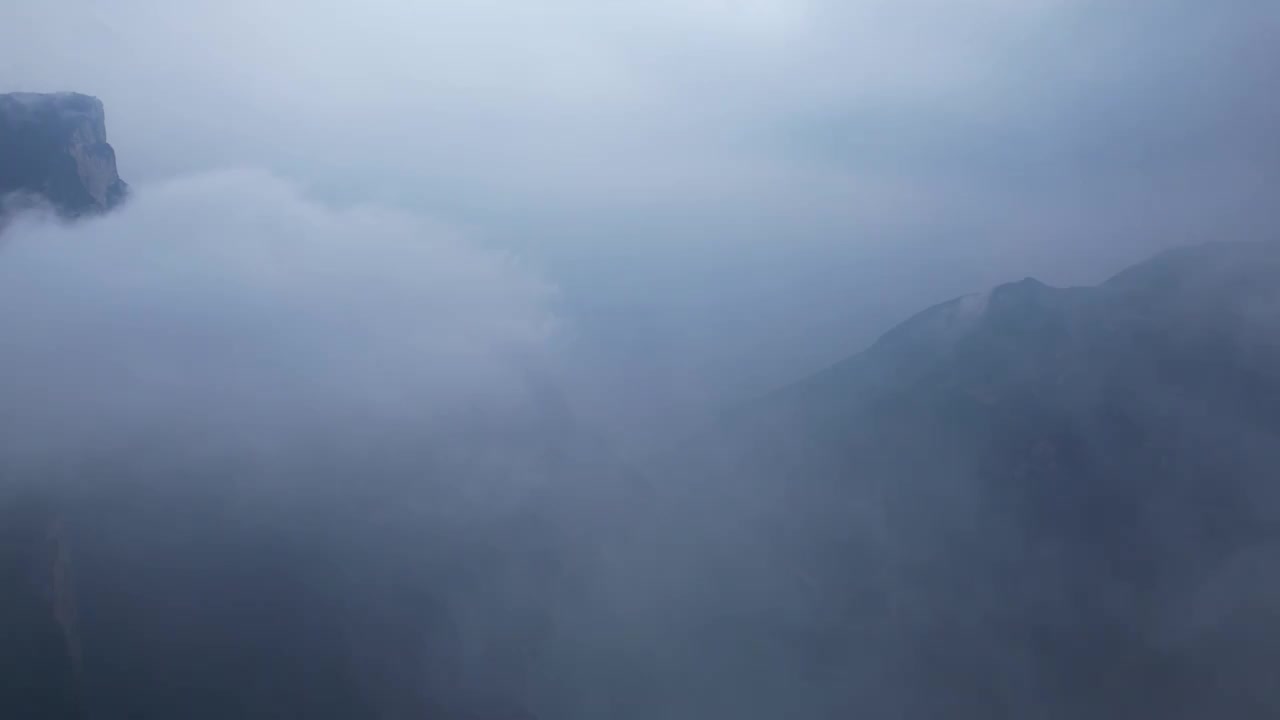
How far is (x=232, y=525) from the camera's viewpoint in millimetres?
75000

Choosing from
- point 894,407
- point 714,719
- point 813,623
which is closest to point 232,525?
point 714,719

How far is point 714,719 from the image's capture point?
75.2m

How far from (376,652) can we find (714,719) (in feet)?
109

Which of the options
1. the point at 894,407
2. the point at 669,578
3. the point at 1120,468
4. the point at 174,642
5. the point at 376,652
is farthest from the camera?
the point at 894,407

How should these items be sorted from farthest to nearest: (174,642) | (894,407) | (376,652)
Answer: (894,407) → (376,652) → (174,642)

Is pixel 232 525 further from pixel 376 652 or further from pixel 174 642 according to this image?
pixel 376 652

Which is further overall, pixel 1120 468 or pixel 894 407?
pixel 894 407

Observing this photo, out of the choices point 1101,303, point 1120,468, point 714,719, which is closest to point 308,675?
point 714,719

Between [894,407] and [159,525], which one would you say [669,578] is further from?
[159,525]

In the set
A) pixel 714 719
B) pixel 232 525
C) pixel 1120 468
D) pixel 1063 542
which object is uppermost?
pixel 232 525

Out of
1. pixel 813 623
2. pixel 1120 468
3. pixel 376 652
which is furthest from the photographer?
pixel 813 623

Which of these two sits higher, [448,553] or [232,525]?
[232,525]

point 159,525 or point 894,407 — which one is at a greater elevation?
point 159,525

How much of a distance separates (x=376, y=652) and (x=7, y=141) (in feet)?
210
